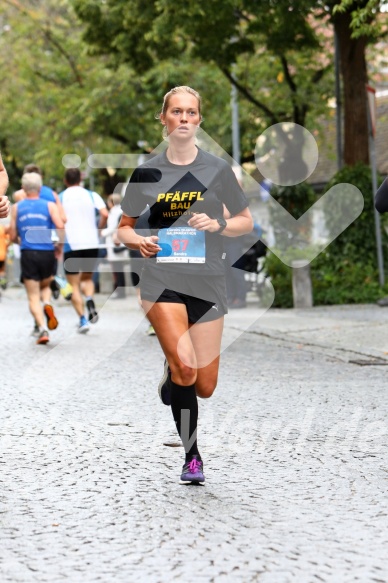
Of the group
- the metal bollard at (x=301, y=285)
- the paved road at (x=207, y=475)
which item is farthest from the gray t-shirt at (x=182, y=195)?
the metal bollard at (x=301, y=285)

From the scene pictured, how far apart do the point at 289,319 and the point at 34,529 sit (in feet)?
37.3

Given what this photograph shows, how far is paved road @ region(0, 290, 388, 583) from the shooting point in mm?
4230

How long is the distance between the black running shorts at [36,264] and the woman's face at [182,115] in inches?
321

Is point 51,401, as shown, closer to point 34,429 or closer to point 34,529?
point 34,429

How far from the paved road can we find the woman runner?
19.3 inches

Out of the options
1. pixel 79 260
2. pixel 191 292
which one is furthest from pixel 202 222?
pixel 79 260

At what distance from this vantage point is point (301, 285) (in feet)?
59.2

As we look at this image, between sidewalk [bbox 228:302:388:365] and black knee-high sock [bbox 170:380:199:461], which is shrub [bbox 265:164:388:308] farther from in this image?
black knee-high sock [bbox 170:380:199:461]

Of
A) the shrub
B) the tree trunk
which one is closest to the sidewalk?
the shrub

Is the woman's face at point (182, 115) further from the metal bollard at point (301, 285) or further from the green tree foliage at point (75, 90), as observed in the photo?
the green tree foliage at point (75, 90)

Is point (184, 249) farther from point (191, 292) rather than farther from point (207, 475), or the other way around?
point (207, 475)

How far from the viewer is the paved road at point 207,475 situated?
423 centimetres

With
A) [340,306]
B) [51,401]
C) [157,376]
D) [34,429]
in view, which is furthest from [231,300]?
[34,429]

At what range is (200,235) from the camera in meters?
5.65
